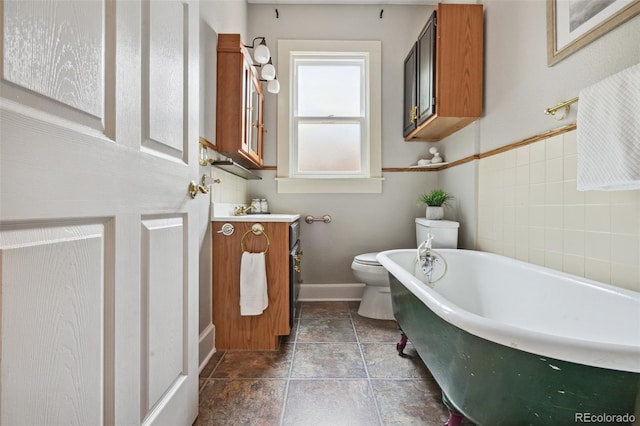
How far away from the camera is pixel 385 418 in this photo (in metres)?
1.17

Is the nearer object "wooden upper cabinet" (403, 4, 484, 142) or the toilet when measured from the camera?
Answer: "wooden upper cabinet" (403, 4, 484, 142)

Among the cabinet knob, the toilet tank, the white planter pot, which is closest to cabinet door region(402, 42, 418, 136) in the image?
the cabinet knob

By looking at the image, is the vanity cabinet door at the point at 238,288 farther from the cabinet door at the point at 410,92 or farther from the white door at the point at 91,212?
the cabinet door at the point at 410,92

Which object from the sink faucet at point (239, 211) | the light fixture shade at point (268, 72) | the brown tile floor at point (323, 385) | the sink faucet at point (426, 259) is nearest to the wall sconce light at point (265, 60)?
the light fixture shade at point (268, 72)

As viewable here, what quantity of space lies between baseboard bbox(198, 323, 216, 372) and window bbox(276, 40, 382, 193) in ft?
4.60

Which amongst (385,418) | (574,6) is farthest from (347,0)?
(385,418)

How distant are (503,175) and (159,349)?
1995 millimetres

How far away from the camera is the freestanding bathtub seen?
2.17 ft

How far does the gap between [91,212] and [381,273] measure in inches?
73.3

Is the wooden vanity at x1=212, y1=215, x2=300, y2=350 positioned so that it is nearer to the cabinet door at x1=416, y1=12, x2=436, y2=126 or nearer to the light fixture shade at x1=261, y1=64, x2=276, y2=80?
the light fixture shade at x1=261, y1=64, x2=276, y2=80

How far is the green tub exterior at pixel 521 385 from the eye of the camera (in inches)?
26.2

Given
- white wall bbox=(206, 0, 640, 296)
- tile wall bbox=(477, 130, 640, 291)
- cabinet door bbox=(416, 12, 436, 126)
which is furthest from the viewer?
white wall bbox=(206, 0, 640, 296)

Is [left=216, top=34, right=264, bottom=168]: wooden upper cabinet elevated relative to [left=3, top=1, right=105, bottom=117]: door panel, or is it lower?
elevated

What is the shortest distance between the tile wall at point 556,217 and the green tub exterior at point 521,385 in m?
0.66
